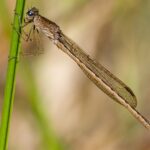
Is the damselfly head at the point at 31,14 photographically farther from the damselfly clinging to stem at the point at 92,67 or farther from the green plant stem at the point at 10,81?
the green plant stem at the point at 10,81

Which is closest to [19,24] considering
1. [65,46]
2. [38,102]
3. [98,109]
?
[38,102]

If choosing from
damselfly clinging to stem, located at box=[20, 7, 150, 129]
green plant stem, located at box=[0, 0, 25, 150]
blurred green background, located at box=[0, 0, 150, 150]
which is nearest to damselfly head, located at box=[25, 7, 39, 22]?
damselfly clinging to stem, located at box=[20, 7, 150, 129]

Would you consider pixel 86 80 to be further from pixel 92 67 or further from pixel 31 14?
pixel 31 14

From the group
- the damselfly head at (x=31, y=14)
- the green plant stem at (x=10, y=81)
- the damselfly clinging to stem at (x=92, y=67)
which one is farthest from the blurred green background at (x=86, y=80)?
the green plant stem at (x=10, y=81)

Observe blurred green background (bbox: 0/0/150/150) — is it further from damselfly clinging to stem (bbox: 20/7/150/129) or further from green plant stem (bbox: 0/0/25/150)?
green plant stem (bbox: 0/0/25/150)

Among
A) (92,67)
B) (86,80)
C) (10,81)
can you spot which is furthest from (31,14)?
(10,81)

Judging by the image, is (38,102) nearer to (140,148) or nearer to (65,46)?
(65,46)
